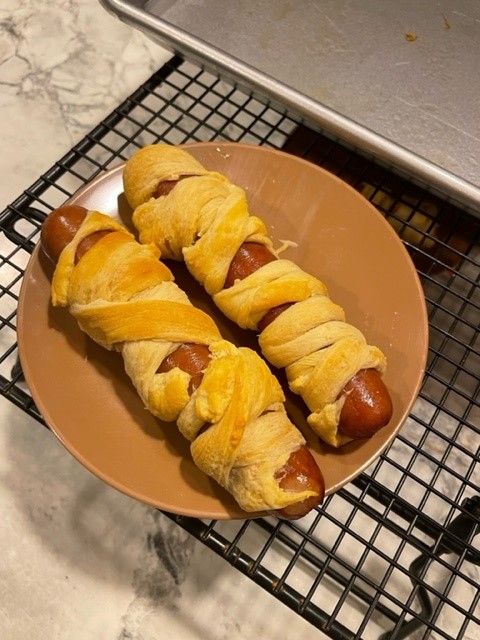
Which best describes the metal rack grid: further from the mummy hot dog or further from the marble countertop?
the mummy hot dog

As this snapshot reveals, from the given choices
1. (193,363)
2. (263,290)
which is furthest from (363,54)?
(193,363)

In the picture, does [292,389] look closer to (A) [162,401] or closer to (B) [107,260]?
(A) [162,401]

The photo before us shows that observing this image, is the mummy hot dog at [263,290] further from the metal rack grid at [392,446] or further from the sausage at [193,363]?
the metal rack grid at [392,446]

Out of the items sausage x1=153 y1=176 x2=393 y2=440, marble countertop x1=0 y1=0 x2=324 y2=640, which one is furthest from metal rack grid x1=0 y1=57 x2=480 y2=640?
sausage x1=153 y1=176 x2=393 y2=440

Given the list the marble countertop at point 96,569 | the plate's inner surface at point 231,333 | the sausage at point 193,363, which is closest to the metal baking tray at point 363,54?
the plate's inner surface at point 231,333

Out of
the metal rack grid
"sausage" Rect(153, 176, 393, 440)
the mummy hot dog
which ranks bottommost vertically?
the metal rack grid

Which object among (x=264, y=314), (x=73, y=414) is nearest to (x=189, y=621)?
(x=73, y=414)

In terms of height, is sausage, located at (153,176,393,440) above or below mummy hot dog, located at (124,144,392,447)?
below
